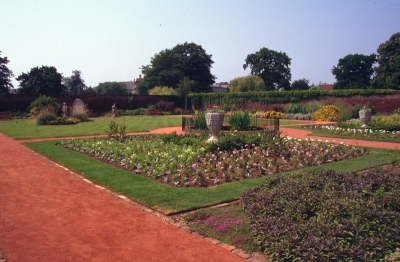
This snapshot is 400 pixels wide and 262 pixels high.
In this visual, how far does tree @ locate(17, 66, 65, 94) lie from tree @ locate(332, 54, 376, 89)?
4636 cm

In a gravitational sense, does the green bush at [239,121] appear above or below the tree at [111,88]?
below

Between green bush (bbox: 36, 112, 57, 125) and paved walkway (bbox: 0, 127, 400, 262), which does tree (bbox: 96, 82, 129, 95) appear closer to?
green bush (bbox: 36, 112, 57, 125)

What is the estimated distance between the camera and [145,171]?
831 centimetres

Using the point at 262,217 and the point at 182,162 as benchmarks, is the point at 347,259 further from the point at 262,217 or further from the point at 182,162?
the point at 182,162

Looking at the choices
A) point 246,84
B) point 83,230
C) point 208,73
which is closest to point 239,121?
point 83,230

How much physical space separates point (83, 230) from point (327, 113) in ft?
81.2

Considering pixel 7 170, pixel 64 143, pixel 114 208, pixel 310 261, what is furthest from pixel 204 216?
pixel 64 143

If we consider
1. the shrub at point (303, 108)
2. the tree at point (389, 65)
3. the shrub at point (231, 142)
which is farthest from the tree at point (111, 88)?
the shrub at point (231, 142)

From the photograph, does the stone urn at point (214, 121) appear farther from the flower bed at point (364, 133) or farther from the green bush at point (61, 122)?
the green bush at point (61, 122)

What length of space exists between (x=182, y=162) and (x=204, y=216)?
3.48 metres

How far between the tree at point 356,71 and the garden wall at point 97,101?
32537 mm

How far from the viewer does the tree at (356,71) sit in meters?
60.1

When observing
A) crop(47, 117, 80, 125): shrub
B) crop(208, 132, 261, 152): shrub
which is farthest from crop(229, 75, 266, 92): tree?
crop(208, 132, 261, 152): shrub

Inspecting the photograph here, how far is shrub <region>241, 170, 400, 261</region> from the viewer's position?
146 inches
